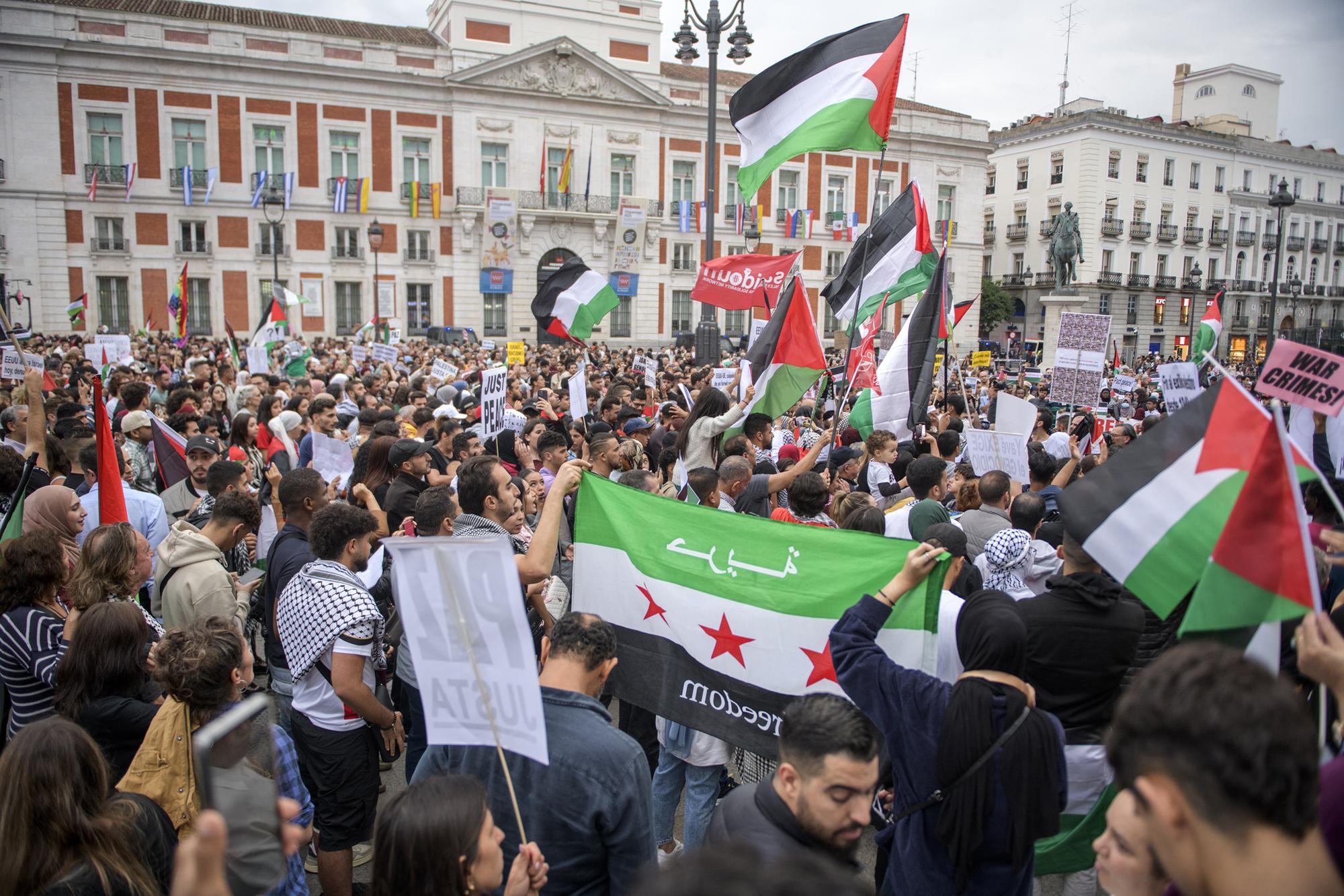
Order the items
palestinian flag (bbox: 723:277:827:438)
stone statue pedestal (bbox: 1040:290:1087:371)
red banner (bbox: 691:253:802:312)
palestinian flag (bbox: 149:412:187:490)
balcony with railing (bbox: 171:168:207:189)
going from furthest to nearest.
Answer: balcony with railing (bbox: 171:168:207:189) → stone statue pedestal (bbox: 1040:290:1087:371) → red banner (bbox: 691:253:802:312) → palestinian flag (bbox: 723:277:827:438) → palestinian flag (bbox: 149:412:187:490)

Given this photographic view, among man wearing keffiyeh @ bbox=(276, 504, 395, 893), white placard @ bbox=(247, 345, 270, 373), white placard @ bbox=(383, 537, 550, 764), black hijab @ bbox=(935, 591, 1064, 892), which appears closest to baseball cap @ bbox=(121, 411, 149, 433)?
man wearing keffiyeh @ bbox=(276, 504, 395, 893)

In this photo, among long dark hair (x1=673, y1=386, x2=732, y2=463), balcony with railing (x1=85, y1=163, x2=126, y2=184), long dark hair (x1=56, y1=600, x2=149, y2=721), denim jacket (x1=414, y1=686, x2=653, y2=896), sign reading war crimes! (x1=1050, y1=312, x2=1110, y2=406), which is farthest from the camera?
balcony with railing (x1=85, y1=163, x2=126, y2=184)

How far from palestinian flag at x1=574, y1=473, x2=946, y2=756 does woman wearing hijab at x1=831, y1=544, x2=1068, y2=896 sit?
0.37m

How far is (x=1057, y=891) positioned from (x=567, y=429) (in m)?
6.59

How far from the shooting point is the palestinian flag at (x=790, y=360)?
25.8 ft

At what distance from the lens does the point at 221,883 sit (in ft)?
4.05

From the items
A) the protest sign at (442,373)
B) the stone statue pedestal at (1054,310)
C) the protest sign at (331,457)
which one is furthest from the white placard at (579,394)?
the stone statue pedestal at (1054,310)

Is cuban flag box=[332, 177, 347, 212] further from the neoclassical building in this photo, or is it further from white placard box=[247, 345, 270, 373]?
white placard box=[247, 345, 270, 373]

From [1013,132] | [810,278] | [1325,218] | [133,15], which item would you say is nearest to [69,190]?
[133,15]

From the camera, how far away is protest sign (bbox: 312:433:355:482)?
712 cm

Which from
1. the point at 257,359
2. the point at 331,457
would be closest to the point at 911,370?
the point at 331,457

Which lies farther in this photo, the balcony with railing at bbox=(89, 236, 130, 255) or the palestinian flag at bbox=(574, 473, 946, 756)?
the balcony with railing at bbox=(89, 236, 130, 255)

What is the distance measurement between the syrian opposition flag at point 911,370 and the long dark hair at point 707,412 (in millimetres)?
1454

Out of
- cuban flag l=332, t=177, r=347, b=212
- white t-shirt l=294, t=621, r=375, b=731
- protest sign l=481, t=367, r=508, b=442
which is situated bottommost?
white t-shirt l=294, t=621, r=375, b=731
